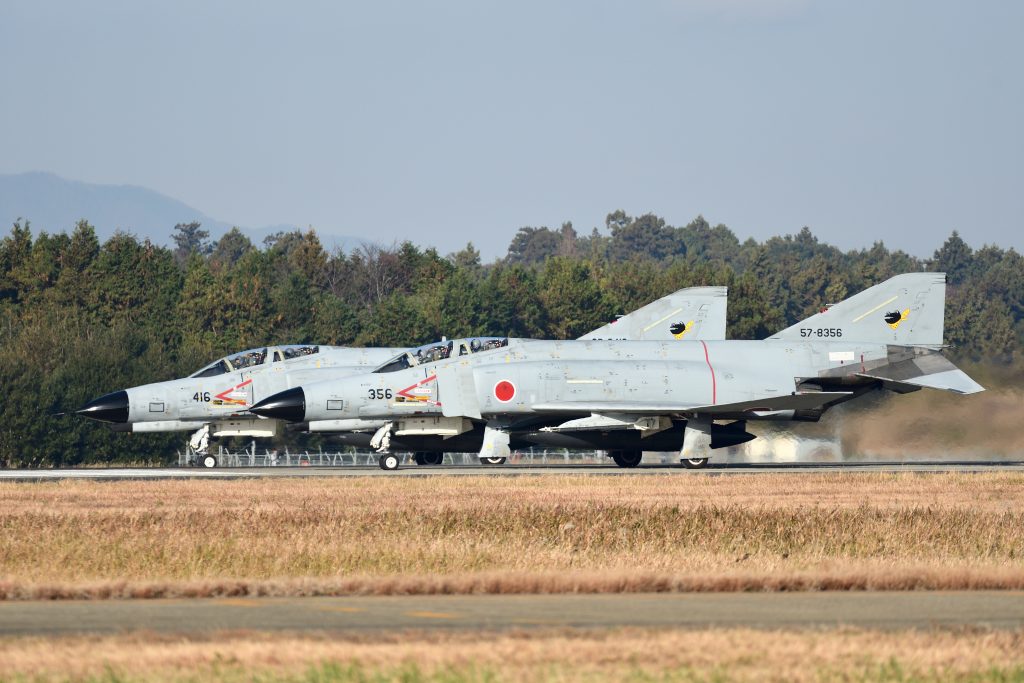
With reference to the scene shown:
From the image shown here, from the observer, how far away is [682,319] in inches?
1545

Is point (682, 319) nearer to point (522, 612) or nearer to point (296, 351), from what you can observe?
point (296, 351)

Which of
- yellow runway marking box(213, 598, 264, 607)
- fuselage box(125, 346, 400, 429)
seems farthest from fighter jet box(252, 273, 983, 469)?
yellow runway marking box(213, 598, 264, 607)

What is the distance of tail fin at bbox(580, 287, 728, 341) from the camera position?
1542 inches

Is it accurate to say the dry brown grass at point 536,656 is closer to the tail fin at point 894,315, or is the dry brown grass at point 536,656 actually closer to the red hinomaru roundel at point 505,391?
the red hinomaru roundel at point 505,391

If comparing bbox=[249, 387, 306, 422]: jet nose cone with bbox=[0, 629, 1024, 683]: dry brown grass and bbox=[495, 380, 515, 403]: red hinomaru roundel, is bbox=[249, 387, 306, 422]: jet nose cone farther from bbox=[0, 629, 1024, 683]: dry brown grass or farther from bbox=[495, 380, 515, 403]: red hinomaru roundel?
bbox=[0, 629, 1024, 683]: dry brown grass

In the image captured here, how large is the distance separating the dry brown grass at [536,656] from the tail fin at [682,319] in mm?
29392

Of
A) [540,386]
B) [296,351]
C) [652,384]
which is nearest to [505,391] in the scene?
[540,386]

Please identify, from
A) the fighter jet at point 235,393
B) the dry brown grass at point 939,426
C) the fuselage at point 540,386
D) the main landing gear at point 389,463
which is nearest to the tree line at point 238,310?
the dry brown grass at point 939,426

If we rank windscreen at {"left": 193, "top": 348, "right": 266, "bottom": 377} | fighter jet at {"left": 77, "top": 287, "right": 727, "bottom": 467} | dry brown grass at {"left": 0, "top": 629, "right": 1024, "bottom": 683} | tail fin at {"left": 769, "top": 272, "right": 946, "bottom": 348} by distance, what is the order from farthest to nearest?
1. windscreen at {"left": 193, "top": 348, "right": 266, "bottom": 377}
2. tail fin at {"left": 769, "top": 272, "right": 946, "bottom": 348}
3. fighter jet at {"left": 77, "top": 287, "right": 727, "bottom": 467}
4. dry brown grass at {"left": 0, "top": 629, "right": 1024, "bottom": 683}

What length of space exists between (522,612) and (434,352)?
2373 centimetres

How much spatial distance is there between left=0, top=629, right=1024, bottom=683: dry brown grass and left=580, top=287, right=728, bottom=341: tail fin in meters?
29.4

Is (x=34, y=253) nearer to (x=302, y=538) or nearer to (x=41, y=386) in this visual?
(x=41, y=386)

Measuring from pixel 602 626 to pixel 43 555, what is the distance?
6.94m

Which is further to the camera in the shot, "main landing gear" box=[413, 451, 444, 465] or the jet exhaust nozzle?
"main landing gear" box=[413, 451, 444, 465]
